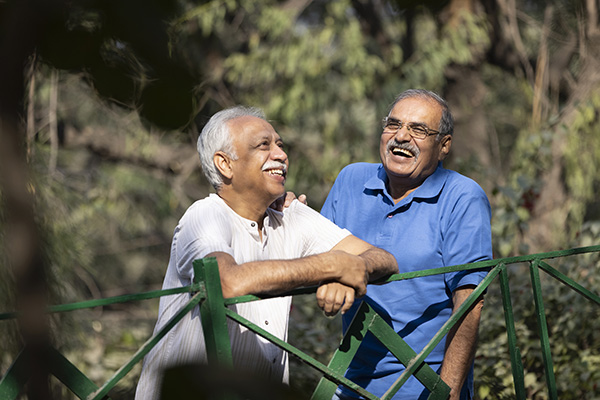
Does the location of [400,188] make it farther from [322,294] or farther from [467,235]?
[322,294]

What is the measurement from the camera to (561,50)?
726 centimetres

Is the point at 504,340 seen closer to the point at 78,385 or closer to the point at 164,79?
the point at 78,385

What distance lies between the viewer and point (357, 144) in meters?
7.58

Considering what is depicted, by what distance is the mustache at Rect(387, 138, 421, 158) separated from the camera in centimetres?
245

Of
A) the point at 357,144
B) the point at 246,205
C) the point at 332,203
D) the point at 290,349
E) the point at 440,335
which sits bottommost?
the point at 290,349

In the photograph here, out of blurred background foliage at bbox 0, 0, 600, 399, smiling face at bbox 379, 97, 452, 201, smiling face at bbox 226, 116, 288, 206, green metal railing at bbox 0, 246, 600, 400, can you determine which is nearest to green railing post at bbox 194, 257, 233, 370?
green metal railing at bbox 0, 246, 600, 400

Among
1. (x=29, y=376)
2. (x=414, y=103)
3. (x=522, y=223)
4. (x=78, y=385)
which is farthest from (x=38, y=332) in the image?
(x=522, y=223)

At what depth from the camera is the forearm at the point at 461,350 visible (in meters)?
2.15

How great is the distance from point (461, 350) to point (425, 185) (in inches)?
21.4

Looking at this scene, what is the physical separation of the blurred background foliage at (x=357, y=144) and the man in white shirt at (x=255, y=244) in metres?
1.61

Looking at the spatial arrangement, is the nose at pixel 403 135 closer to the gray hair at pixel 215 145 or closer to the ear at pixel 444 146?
the ear at pixel 444 146

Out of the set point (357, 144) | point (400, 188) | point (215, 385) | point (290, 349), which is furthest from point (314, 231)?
point (357, 144)

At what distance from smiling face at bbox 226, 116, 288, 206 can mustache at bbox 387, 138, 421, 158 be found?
1.38 ft


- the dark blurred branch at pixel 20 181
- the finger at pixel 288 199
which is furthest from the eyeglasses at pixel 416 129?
the dark blurred branch at pixel 20 181
